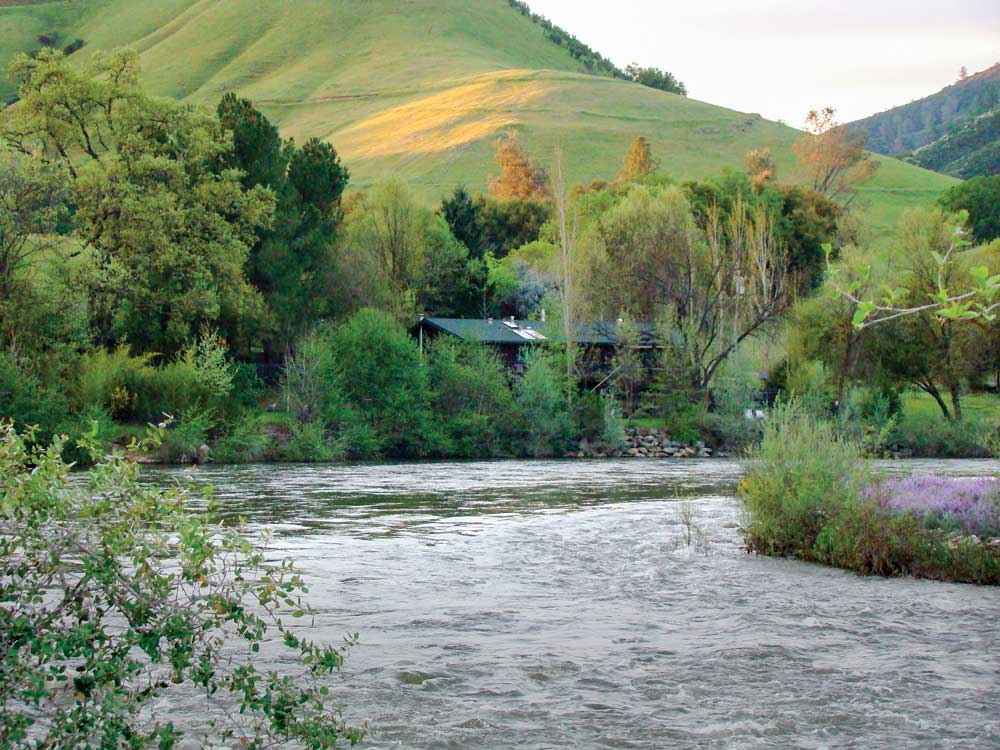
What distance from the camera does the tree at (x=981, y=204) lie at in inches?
4456

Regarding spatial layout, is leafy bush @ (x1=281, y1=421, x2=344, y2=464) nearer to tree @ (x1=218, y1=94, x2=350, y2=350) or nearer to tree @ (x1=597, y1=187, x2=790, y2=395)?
tree @ (x1=218, y1=94, x2=350, y2=350)

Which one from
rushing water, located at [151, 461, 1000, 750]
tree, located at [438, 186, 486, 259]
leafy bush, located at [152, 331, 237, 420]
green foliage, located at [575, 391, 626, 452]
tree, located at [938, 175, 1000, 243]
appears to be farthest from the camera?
tree, located at [938, 175, 1000, 243]

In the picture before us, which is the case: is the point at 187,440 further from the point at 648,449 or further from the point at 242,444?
the point at 648,449

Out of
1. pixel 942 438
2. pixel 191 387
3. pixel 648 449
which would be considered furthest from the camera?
pixel 942 438

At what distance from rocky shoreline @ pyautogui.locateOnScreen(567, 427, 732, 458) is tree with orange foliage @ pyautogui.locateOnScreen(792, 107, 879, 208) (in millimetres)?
82664

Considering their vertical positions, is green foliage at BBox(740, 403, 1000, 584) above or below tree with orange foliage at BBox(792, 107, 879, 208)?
below

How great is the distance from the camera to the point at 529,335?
7025cm

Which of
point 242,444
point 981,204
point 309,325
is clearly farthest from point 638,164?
point 242,444

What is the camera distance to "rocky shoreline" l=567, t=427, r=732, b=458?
55906mm

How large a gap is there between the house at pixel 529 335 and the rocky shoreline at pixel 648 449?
283 inches

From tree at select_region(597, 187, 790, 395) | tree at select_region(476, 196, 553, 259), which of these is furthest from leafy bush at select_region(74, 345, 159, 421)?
tree at select_region(476, 196, 553, 259)

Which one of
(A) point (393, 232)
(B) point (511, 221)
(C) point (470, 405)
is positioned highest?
(B) point (511, 221)

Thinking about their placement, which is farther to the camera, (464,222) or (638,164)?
(638,164)

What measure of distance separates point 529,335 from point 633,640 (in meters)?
57.0
